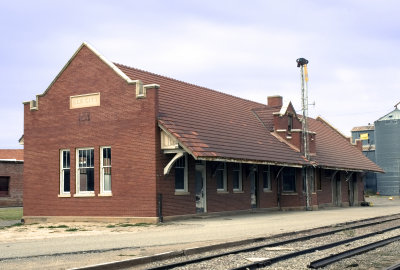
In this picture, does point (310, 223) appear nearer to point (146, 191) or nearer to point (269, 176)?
point (146, 191)

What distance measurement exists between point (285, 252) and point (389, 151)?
55931 mm

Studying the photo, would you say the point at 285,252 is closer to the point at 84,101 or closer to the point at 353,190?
the point at 84,101

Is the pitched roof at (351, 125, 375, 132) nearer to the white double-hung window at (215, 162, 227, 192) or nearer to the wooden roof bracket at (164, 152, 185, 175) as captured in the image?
the white double-hung window at (215, 162, 227, 192)

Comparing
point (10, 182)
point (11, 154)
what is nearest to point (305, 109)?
point (10, 182)

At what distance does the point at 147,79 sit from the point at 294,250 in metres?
15.0

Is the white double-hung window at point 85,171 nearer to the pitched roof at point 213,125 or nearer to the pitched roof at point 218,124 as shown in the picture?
the pitched roof at point 218,124

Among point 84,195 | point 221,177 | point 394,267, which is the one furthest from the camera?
point 221,177

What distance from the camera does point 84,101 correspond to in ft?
82.6

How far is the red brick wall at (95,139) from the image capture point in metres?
22.9

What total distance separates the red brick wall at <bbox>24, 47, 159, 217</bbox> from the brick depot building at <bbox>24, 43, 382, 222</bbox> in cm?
4

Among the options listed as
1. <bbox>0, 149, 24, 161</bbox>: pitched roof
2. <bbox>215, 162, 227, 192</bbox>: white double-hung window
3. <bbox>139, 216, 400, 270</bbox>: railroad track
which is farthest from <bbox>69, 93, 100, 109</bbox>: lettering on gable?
<bbox>0, 149, 24, 161</bbox>: pitched roof

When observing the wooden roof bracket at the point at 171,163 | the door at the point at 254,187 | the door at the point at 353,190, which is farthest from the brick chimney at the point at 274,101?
the wooden roof bracket at the point at 171,163

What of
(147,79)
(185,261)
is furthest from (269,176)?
(185,261)

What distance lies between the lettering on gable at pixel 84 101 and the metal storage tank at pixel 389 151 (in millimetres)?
47641
